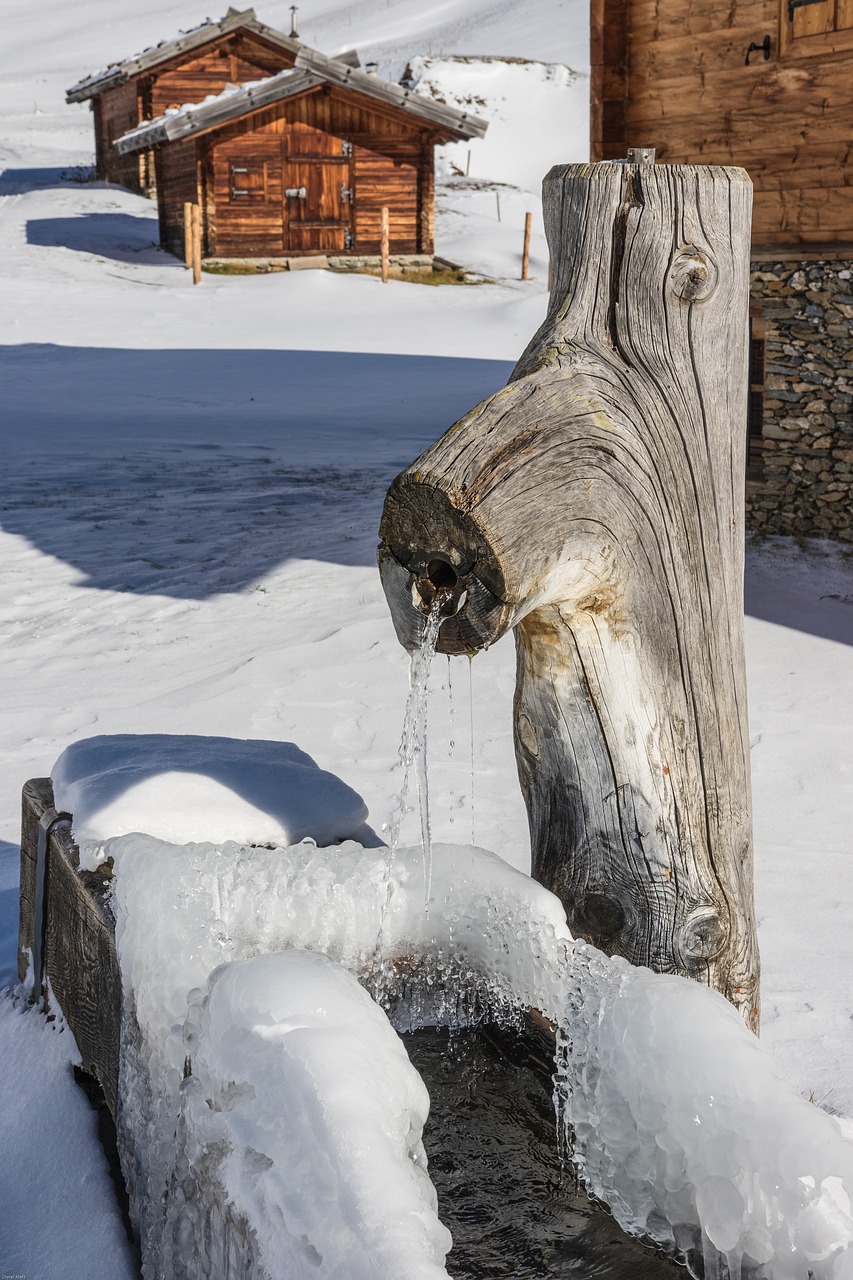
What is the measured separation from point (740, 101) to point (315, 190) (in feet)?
57.7

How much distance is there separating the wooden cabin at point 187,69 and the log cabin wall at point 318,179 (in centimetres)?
439

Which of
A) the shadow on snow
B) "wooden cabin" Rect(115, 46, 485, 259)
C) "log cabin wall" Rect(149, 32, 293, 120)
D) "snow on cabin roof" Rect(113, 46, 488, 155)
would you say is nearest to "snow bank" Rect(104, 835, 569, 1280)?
"snow on cabin roof" Rect(113, 46, 488, 155)

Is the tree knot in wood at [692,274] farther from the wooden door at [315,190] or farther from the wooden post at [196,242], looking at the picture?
the wooden door at [315,190]

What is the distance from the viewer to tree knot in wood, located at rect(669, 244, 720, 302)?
2.12 meters

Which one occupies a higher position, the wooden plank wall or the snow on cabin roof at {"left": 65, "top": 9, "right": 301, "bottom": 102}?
the snow on cabin roof at {"left": 65, "top": 9, "right": 301, "bottom": 102}

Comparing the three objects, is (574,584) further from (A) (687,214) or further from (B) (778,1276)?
(B) (778,1276)

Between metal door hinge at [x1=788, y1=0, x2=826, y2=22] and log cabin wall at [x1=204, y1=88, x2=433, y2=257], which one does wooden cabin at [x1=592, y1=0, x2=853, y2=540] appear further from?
log cabin wall at [x1=204, y1=88, x2=433, y2=257]

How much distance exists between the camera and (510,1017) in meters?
2.53

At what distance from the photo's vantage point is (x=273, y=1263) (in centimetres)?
160

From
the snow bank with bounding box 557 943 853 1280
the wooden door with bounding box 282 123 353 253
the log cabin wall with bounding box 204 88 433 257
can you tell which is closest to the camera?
the snow bank with bounding box 557 943 853 1280

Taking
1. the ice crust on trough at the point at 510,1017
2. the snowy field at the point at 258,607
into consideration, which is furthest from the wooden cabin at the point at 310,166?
the ice crust on trough at the point at 510,1017

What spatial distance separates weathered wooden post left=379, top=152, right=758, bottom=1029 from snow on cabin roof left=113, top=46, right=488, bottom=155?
21.1m

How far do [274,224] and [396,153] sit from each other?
120 inches

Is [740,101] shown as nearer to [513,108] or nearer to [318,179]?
[318,179]
